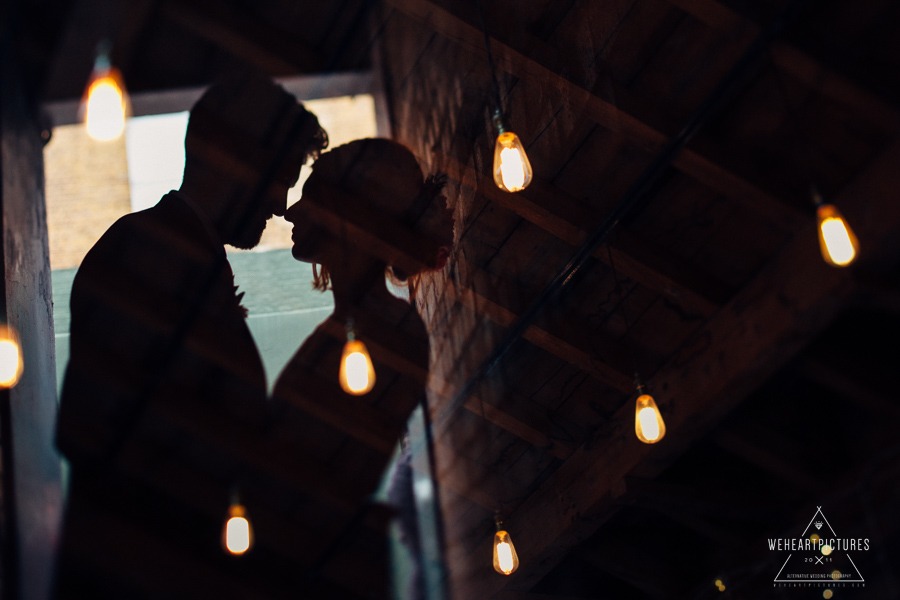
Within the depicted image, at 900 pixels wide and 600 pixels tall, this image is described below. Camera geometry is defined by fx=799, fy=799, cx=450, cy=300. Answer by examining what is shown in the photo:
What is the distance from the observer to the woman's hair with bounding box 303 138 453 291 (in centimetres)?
373

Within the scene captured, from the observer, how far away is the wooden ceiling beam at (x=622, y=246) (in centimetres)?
341

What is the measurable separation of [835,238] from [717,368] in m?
1.00

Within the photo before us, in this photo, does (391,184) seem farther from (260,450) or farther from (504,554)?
(260,450)

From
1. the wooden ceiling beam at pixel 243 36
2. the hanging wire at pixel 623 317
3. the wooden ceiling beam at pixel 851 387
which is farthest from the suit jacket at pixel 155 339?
the wooden ceiling beam at pixel 851 387

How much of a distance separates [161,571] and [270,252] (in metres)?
3.42

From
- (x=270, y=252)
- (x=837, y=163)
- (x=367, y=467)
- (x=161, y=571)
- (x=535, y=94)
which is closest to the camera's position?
(x=837, y=163)

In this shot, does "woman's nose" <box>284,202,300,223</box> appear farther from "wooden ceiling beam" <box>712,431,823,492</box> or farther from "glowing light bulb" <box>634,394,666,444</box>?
"wooden ceiling beam" <box>712,431,823,492</box>

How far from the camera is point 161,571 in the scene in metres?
6.06

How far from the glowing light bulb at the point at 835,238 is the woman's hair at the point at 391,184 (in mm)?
1687

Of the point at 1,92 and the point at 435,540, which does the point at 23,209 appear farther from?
the point at 435,540

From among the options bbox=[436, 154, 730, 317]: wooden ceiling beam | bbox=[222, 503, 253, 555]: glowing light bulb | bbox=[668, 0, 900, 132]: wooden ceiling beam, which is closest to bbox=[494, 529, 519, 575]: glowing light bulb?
bbox=[436, 154, 730, 317]: wooden ceiling beam

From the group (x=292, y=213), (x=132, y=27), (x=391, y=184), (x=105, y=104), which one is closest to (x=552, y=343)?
(x=391, y=184)

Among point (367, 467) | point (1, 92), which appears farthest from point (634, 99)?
point (367, 467)

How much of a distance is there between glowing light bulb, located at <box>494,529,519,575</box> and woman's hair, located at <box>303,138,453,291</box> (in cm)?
134
